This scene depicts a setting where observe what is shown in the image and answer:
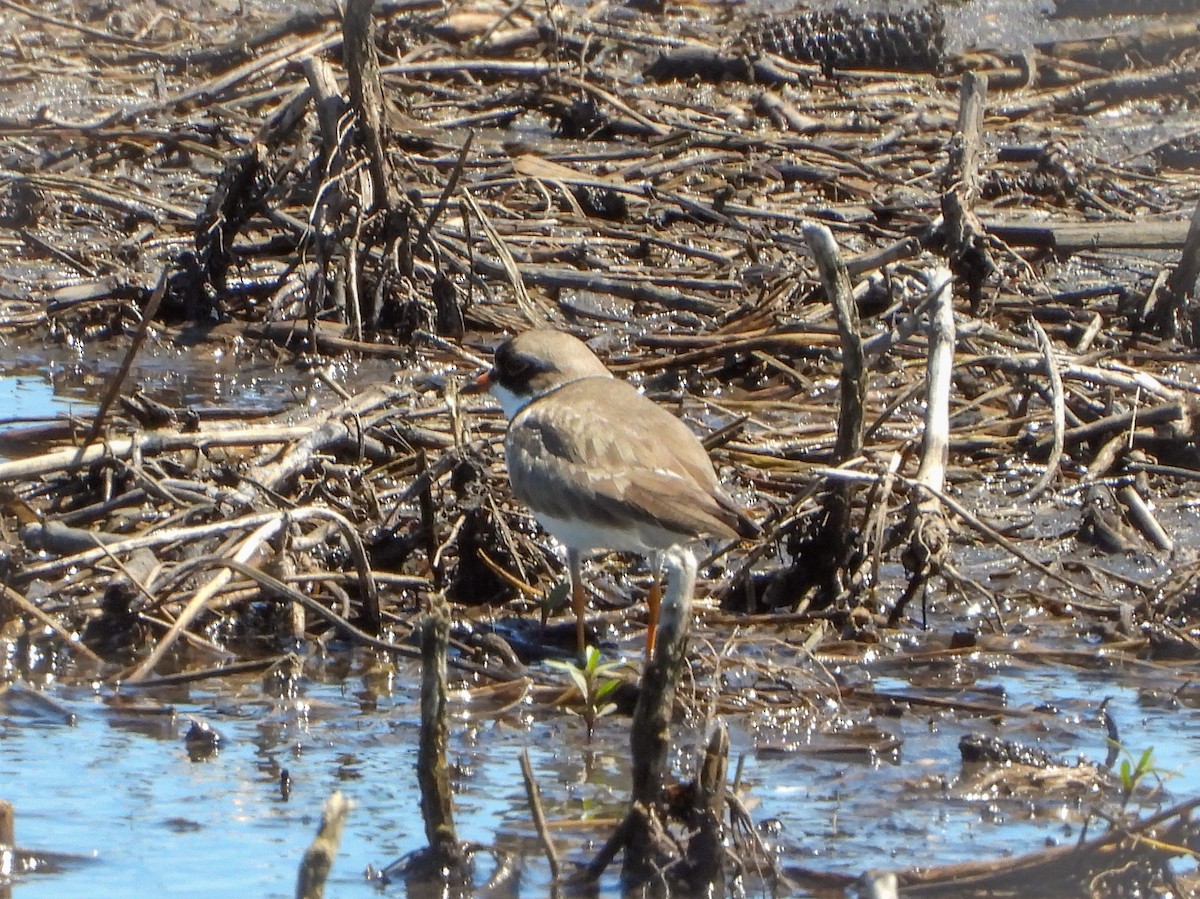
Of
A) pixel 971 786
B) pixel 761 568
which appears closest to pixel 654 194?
pixel 761 568

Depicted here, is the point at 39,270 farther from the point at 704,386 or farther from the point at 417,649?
the point at 417,649

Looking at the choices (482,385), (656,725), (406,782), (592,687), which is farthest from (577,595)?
(656,725)

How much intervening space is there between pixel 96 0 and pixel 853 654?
37.6ft

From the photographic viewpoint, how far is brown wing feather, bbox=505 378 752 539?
6066 millimetres

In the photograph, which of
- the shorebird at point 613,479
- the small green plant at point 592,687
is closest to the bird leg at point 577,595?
the shorebird at point 613,479

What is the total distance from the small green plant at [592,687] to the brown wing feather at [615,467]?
1.78 feet

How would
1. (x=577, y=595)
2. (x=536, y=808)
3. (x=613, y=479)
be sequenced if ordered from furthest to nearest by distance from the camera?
(x=577, y=595) < (x=613, y=479) < (x=536, y=808)

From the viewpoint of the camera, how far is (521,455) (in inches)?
258

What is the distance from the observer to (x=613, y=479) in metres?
6.21

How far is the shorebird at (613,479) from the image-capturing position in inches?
239

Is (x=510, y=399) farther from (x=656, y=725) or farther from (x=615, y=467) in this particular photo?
(x=656, y=725)

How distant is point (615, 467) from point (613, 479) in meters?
0.07

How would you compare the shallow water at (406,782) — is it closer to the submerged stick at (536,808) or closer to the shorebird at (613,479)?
the submerged stick at (536,808)

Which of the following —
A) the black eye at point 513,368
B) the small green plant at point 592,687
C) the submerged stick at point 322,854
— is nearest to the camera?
the submerged stick at point 322,854
